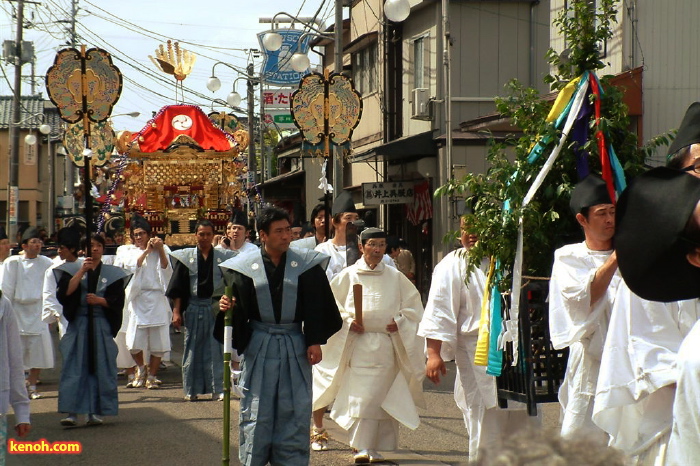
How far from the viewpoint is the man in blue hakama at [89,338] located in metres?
9.81

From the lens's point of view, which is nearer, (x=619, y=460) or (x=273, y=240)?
(x=619, y=460)

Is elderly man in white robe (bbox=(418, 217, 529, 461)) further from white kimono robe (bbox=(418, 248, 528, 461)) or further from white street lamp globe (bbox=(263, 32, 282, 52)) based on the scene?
white street lamp globe (bbox=(263, 32, 282, 52))

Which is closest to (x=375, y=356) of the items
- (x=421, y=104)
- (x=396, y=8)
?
(x=396, y=8)

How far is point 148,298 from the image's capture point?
1313cm

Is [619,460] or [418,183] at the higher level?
[418,183]

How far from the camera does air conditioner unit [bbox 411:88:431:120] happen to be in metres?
22.1

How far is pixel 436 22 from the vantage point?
73.2ft

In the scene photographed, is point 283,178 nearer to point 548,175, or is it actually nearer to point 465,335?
point 465,335

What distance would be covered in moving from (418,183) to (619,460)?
21954mm

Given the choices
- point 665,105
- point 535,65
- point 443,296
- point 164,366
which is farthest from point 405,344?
point 535,65

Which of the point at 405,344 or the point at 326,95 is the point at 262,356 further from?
the point at 326,95

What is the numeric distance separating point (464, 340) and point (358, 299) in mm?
1246

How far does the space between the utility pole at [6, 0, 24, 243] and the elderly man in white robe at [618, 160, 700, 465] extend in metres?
23.3

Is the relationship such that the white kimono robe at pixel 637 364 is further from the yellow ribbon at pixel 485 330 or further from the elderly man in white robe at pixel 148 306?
the elderly man in white robe at pixel 148 306
